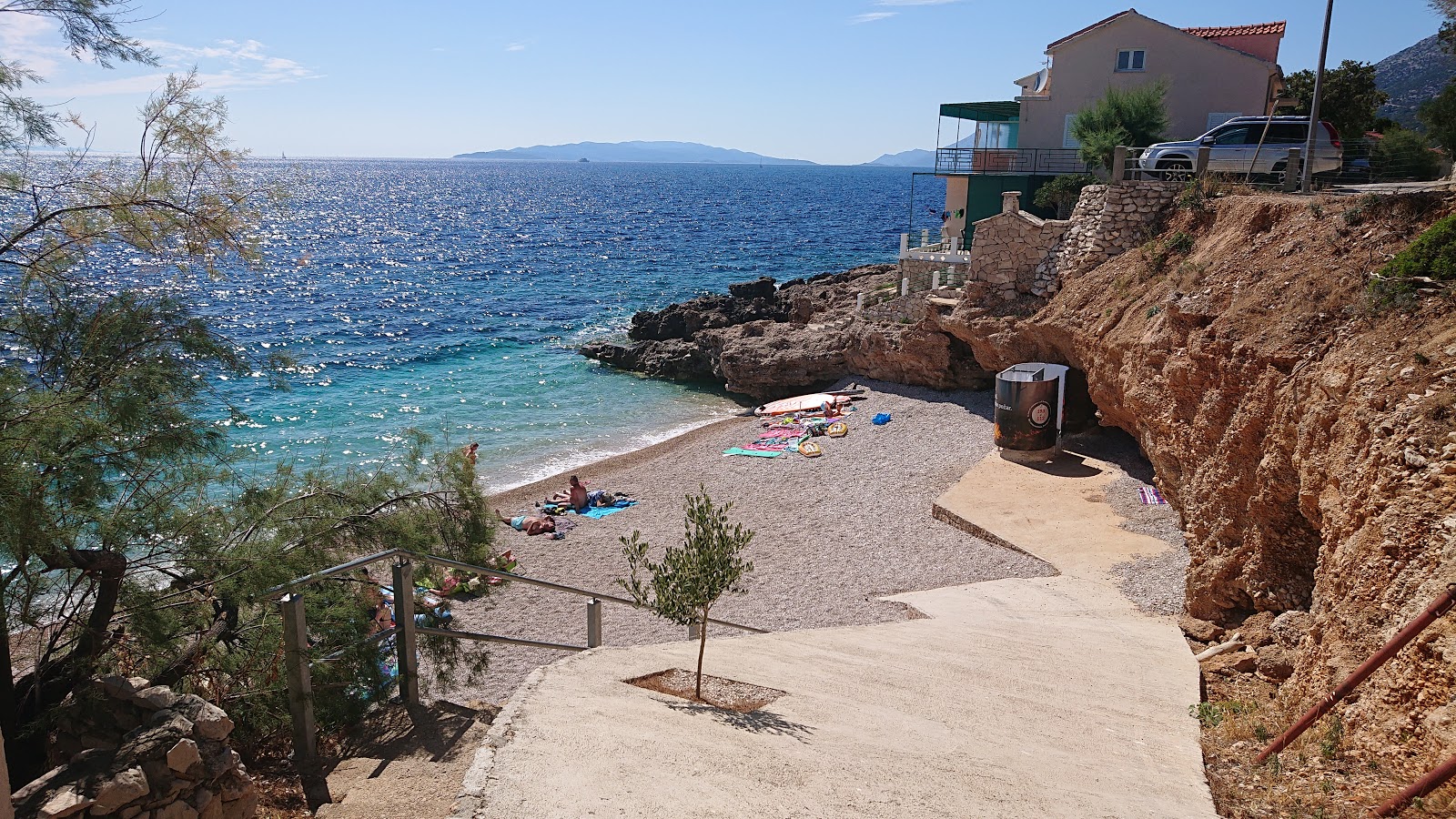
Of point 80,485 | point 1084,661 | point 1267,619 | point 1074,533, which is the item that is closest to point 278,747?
point 80,485

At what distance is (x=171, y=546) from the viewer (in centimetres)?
664

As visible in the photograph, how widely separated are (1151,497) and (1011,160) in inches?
665

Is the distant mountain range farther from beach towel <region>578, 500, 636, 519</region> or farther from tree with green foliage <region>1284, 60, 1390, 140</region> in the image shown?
beach towel <region>578, 500, 636, 519</region>

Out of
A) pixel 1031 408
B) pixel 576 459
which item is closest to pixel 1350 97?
pixel 1031 408

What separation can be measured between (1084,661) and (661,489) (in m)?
13.2

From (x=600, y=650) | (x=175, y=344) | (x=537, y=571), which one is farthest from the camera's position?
(x=537, y=571)

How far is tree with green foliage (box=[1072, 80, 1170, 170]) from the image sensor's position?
83.5 feet

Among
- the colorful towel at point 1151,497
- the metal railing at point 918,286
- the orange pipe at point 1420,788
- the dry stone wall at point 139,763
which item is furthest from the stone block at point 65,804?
the metal railing at point 918,286

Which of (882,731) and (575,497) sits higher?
(882,731)

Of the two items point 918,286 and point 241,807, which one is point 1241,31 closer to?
point 918,286

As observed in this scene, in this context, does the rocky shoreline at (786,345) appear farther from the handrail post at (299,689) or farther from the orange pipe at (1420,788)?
the handrail post at (299,689)

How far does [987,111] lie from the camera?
3297cm

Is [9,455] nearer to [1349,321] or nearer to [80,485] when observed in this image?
[80,485]

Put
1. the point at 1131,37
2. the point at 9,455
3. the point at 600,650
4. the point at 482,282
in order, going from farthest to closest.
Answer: the point at 482,282, the point at 1131,37, the point at 600,650, the point at 9,455
